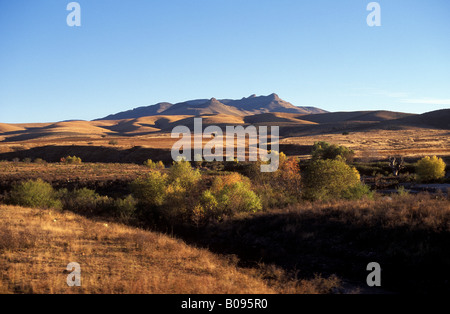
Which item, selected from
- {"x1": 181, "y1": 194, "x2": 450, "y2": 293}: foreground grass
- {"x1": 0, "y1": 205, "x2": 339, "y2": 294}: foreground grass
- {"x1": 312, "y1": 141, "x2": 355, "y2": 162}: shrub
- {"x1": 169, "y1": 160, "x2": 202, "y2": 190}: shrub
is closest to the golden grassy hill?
{"x1": 0, "y1": 205, "x2": 339, "y2": 294}: foreground grass

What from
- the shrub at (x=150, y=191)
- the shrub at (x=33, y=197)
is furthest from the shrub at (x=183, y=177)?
the shrub at (x=33, y=197)

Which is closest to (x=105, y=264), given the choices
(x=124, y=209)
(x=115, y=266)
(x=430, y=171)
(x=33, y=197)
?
(x=115, y=266)

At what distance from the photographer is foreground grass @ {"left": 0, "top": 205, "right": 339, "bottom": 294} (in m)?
8.81

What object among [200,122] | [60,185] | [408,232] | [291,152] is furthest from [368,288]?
[200,122]

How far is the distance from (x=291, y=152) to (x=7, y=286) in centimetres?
6333

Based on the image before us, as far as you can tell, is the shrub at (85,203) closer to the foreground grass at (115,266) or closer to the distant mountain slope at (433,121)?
the foreground grass at (115,266)

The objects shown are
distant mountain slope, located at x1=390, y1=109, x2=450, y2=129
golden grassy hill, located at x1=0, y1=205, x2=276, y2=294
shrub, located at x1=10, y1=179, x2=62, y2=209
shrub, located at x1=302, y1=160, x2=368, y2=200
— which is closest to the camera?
golden grassy hill, located at x1=0, y1=205, x2=276, y2=294

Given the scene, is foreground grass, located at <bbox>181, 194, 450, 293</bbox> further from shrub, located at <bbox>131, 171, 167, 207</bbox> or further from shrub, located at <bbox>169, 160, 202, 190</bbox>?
shrub, located at <bbox>169, 160, 202, 190</bbox>

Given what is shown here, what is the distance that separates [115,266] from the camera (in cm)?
1077

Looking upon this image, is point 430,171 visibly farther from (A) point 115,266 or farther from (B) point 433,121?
(B) point 433,121

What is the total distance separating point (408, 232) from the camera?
12.6m

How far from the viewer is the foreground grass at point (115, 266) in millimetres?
8812
